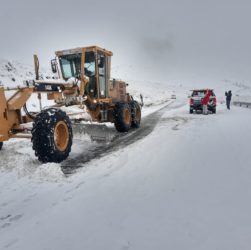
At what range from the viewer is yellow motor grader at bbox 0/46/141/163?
5.91 m

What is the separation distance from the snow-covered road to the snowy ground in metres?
0.01

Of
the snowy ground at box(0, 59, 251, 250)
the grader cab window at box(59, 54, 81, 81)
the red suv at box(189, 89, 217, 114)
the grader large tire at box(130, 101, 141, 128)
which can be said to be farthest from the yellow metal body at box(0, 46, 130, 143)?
the red suv at box(189, 89, 217, 114)

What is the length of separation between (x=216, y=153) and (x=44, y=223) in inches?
167

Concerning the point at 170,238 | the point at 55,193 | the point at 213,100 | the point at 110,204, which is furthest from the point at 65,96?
the point at 213,100

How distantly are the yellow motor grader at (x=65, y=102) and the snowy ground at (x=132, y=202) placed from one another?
24.4 inches

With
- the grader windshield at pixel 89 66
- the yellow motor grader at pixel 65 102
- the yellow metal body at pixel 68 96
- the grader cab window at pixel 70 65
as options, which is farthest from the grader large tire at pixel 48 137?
the grader cab window at pixel 70 65

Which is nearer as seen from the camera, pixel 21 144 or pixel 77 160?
pixel 77 160

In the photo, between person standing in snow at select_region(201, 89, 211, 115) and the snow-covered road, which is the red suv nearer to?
person standing in snow at select_region(201, 89, 211, 115)

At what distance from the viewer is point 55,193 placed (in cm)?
446

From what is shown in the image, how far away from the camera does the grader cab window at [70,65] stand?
9.95 m

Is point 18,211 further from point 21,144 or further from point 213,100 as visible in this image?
point 213,100

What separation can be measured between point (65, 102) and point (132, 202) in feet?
17.0

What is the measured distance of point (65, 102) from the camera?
8.49 meters

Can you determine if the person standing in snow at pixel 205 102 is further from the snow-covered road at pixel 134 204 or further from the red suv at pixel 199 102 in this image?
the snow-covered road at pixel 134 204
